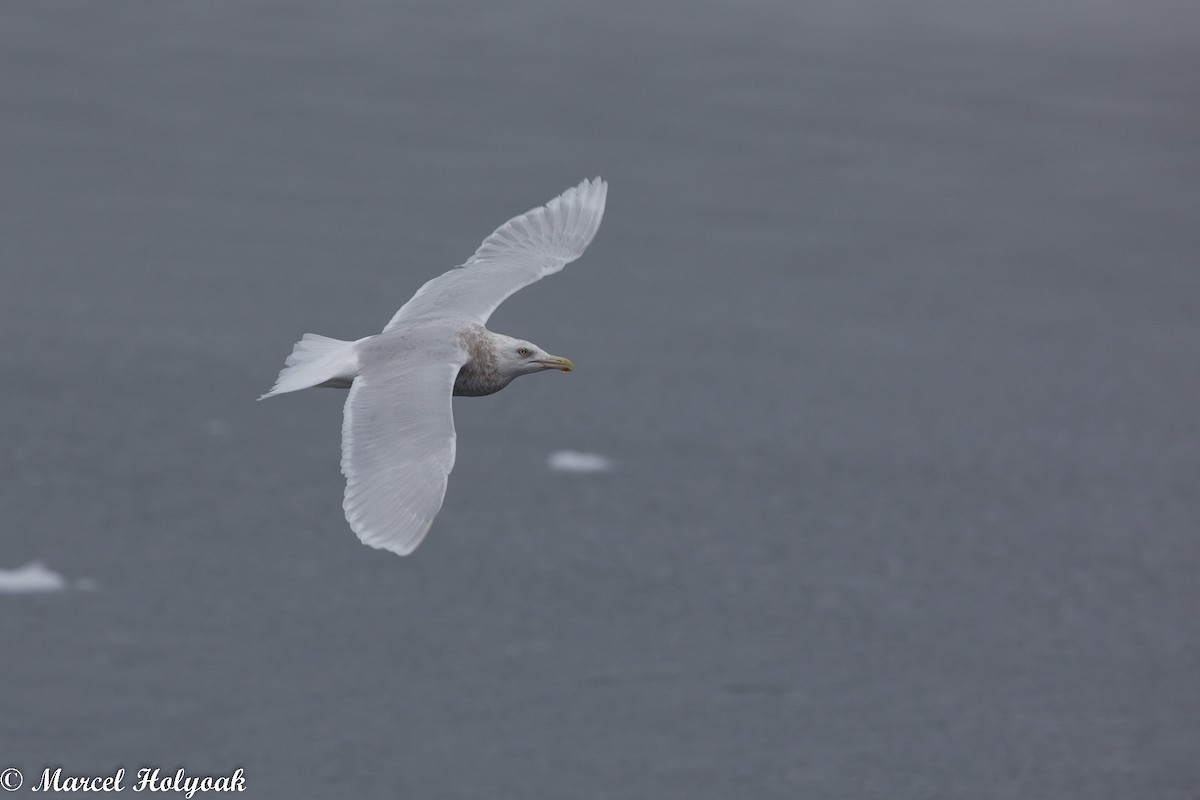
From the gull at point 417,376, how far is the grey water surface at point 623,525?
100m

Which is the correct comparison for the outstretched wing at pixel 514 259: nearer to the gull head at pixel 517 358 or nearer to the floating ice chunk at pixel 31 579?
the gull head at pixel 517 358

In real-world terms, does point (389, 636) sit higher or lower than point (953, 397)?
lower

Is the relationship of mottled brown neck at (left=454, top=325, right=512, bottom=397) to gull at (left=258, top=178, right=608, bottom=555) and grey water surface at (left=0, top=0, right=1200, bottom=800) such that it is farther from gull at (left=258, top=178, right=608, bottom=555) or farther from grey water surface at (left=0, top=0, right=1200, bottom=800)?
grey water surface at (left=0, top=0, right=1200, bottom=800)

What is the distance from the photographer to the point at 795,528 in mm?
144250

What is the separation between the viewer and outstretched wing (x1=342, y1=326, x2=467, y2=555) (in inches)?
423

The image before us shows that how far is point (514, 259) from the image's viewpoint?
15758 millimetres

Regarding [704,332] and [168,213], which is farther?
[168,213]

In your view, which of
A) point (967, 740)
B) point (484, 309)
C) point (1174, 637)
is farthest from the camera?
point (1174, 637)

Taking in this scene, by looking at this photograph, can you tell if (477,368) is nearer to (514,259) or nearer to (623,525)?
(514,259)

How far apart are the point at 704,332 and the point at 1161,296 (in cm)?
5445

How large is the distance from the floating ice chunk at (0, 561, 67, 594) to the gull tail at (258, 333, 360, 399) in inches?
5299

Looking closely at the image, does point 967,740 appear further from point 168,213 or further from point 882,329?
point 168,213

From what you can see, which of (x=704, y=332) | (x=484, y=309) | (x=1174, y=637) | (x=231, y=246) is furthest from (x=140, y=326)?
(x=484, y=309)

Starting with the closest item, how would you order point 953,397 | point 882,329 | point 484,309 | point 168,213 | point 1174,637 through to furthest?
point 484,309 < point 1174,637 < point 953,397 < point 882,329 < point 168,213
